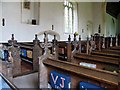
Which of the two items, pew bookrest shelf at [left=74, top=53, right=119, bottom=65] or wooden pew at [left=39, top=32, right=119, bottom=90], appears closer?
wooden pew at [left=39, top=32, right=119, bottom=90]

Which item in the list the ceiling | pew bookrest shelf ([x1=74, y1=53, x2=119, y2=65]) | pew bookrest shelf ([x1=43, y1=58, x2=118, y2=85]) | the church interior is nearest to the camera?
pew bookrest shelf ([x1=43, y1=58, x2=118, y2=85])

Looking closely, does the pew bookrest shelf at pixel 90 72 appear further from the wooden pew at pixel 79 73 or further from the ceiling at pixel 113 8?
the ceiling at pixel 113 8

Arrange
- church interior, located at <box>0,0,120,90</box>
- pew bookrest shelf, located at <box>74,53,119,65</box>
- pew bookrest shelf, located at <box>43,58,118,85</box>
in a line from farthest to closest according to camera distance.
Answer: pew bookrest shelf, located at <box>74,53,119,65</box> → church interior, located at <box>0,0,120,90</box> → pew bookrest shelf, located at <box>43,58,118,85</box>

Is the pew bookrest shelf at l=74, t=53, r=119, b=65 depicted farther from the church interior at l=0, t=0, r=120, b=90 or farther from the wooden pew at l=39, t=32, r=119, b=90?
the wooden pew at l=39, t=32, r=119, b=90

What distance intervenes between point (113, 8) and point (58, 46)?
10491 mm

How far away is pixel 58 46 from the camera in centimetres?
443

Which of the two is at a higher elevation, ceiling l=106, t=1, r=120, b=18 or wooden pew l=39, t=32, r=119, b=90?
ceiling l=106, t=1, r=120, b=18

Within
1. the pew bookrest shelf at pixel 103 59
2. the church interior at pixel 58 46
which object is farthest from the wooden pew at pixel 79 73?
the pew bookrest shelf at pixel 103 59

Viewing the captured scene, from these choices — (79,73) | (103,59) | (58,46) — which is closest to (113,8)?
(58,46)

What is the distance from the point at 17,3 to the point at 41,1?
1.31 metres

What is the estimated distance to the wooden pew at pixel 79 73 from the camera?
1.34m

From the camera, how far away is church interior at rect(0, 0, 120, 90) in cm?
167

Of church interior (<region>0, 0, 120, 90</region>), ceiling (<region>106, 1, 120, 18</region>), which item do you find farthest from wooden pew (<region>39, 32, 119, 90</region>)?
ceiling (<region>106, 1, 120, 18</region>)

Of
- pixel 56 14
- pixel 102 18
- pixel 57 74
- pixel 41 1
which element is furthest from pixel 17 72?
pixel 102 18
